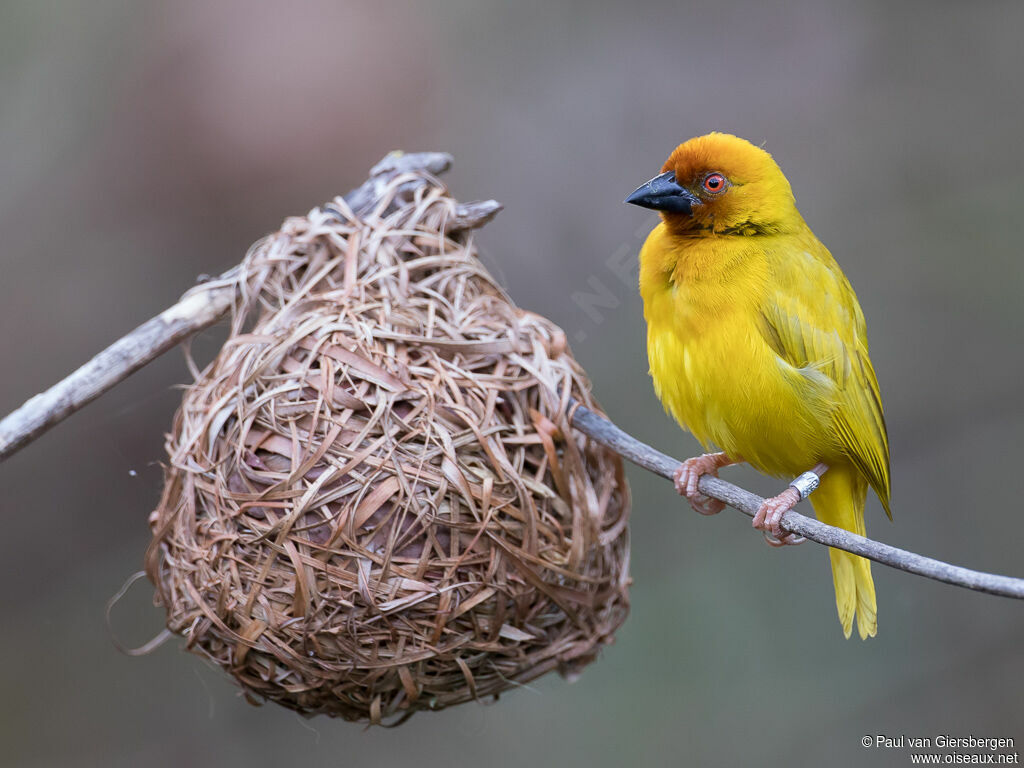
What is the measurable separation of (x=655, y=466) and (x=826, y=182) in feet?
8.82

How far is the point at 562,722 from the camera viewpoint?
4289 millimetres

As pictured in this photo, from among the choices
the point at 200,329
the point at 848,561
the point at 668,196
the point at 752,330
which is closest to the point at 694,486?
the point at 752,330

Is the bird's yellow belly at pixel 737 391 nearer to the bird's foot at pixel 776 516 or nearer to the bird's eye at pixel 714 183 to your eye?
the bird's foot at pixel 776 516

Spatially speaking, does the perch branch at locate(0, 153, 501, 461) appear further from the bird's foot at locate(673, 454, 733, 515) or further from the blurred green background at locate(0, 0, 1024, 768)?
the blurred green background at locate(0, 0, 1024, 768)

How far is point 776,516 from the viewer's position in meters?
2.12

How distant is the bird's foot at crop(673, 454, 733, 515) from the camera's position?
2311mm

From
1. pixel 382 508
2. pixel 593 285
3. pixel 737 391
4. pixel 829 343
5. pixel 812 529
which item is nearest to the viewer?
pixel 812 529

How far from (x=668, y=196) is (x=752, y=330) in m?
0.37

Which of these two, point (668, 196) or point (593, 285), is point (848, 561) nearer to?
point (668, 196)

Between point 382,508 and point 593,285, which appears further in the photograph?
point 593,285

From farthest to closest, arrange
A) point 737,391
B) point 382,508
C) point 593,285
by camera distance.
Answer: point 593,285 → point 737,391 → point 382,508

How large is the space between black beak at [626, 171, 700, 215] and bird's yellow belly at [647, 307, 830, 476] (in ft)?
0.91

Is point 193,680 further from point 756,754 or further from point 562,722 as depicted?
point 756,754

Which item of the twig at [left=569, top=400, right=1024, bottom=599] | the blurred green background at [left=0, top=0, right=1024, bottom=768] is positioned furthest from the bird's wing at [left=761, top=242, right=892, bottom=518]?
the blurred green background at [left=0, top=0, right=1024, bottom=768]
